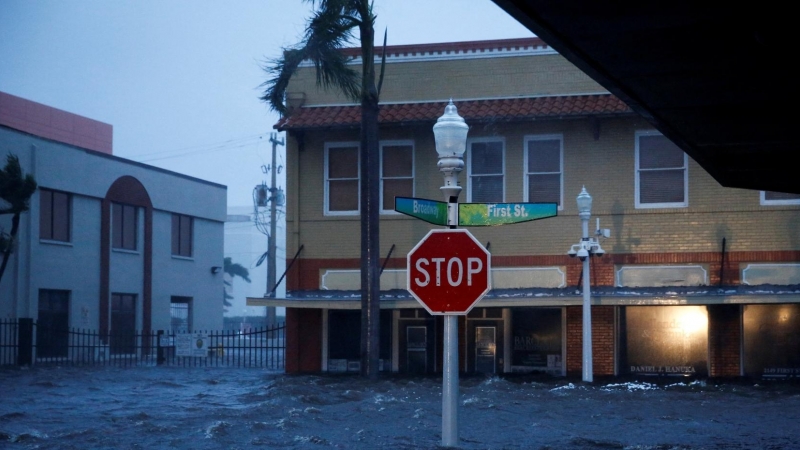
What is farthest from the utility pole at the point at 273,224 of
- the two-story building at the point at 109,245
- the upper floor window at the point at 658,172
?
the upper floor window at the point at 658,172

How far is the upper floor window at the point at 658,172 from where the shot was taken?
22.5 m

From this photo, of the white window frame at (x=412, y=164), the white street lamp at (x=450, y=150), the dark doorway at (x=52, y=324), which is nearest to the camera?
Result: the white street lamp at (x=450, y=150)

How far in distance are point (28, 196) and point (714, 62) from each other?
1010 inches

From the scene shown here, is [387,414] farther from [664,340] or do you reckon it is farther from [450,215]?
[450,215]

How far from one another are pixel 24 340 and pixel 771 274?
22.1 meters

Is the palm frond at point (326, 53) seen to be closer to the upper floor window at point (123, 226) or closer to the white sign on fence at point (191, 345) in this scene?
the white sign on fence at point (191, 345)

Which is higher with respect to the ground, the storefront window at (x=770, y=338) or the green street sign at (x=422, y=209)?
the green street sign at (x=422, y=209)

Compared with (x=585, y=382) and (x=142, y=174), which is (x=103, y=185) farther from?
(x=585, y=382)

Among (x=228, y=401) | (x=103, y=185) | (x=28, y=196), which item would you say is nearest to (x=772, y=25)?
(x=228, y=401)

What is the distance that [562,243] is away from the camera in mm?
23031

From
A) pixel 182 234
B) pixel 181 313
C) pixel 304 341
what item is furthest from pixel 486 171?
pixel 181 313

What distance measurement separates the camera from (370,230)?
22.5m

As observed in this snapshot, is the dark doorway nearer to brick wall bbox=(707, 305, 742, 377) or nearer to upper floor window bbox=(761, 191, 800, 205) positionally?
brick wall bbox=(707, 305, 742, 377)

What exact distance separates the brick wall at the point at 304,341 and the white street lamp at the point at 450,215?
16285 mm
